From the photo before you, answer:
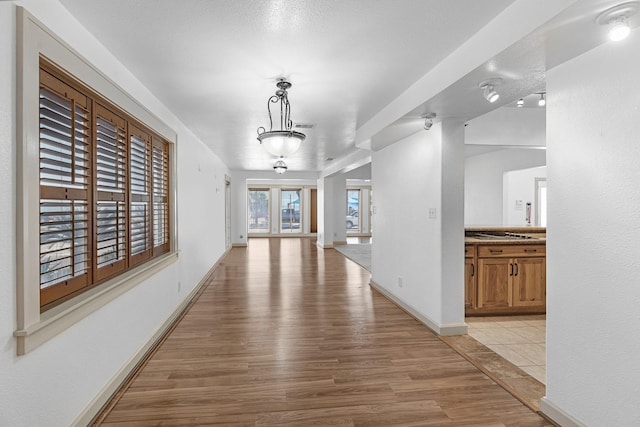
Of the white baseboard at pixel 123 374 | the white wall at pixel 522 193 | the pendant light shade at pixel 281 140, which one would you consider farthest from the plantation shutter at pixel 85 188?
the white wall at pixel 522 193

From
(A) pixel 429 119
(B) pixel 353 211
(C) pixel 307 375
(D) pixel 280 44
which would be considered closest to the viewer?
(D) pixel 280 44

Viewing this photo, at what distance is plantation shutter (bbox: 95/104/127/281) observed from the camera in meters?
2.42

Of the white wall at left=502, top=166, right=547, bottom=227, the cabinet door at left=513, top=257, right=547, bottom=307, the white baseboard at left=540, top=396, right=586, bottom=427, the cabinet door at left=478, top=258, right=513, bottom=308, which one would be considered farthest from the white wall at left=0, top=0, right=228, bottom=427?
the white wall at left=502, top=166, right=547, bottom=227

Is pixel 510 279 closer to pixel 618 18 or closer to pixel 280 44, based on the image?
pixel 618 18

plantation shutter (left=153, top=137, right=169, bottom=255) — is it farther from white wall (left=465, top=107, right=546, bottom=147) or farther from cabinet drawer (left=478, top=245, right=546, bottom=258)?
white wall (left=465, top=107, right=546, bottom=147)

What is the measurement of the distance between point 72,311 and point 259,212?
12.7 m

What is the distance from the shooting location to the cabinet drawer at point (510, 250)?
13.4 ft

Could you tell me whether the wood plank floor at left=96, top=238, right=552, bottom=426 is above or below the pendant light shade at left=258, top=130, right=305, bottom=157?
below

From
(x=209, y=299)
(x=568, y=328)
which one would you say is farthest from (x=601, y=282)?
(x=209, y=299)

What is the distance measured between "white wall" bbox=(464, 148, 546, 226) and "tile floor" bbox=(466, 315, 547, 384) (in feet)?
9.63

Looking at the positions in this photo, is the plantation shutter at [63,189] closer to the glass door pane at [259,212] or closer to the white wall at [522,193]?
the white wall at [522,193]

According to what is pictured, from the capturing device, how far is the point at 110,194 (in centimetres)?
258

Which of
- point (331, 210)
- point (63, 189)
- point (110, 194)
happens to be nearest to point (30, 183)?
point (63, 189)

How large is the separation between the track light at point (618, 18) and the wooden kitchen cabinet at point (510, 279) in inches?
110
